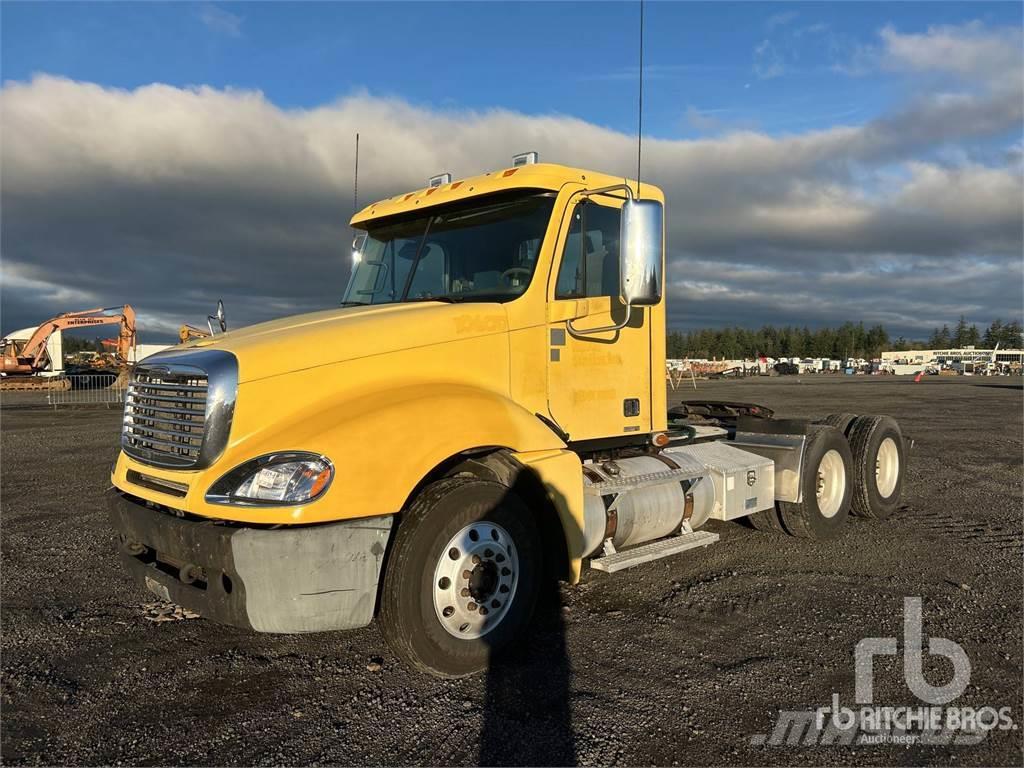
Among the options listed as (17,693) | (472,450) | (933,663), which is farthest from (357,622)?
(933,663)

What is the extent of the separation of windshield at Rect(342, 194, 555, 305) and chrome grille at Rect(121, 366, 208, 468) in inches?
68.7

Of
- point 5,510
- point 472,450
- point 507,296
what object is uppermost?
point 507,296

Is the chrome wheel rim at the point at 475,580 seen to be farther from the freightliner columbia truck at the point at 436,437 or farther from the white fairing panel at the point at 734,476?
the white fairing panel at the point at 734,476

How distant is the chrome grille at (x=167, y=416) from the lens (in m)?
3.78

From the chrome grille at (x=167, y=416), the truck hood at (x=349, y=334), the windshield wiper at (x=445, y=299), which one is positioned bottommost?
the chrome grille at (x=167, y=416)

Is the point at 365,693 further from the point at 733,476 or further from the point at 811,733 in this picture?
the point at 733,476

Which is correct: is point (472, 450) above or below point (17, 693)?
above

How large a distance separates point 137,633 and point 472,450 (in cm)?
263

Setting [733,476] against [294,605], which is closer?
[294,605]

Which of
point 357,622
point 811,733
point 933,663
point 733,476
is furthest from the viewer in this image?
point 733,476

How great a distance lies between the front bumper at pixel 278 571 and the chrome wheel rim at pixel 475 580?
412 millimetres

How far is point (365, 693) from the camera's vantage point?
12.4ft

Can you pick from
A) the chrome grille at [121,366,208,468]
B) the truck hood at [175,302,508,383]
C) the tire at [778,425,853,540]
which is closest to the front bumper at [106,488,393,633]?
the chrome grille at [121,366,208,468]

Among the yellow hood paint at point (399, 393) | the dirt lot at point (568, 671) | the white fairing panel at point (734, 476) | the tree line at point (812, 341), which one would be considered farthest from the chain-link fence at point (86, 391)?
the tree line at point (812, 341)
